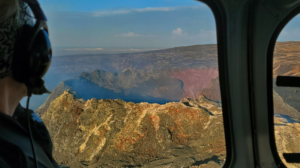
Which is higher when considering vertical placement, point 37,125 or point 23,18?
point 23,18

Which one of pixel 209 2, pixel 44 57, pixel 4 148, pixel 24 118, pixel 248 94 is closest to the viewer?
pixel 4 148

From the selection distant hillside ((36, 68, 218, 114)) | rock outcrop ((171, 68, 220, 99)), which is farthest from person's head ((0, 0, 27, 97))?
rock outcrop ((171, 68, 220, 99))

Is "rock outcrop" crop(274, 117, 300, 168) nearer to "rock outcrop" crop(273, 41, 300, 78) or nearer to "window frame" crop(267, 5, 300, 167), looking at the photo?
"window frame" crop(267, 5, 300, 167)

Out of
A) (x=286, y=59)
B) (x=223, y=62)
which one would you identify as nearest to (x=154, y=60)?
(x=223, y=62)

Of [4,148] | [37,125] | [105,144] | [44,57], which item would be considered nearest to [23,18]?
[44,57]

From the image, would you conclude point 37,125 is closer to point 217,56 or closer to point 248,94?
point 217,56

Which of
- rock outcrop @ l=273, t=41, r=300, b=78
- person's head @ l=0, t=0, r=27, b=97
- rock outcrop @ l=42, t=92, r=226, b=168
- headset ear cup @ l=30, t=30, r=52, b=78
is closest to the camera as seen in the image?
person's head @ l=0, t=0, r=27, b=97
